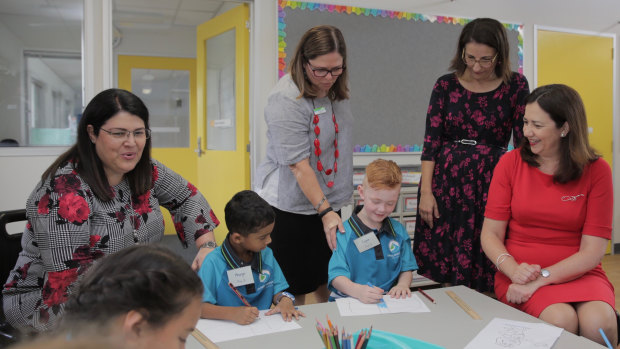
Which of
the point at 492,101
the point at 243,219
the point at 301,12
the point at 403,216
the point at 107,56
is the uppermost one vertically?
the point at 301,12

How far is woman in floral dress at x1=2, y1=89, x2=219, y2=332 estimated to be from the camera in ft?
4.74

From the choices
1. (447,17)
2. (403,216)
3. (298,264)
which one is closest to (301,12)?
(447,17)

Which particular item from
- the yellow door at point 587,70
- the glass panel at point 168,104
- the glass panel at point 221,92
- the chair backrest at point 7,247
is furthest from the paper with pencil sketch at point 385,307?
the glass panel at point 168,104

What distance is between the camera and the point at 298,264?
6.73 feet

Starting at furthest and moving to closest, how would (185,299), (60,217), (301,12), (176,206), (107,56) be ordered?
(301,12)
(107,56)
(176,206)
(60,217)
(185,299)

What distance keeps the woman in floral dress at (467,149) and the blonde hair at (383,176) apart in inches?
13.3

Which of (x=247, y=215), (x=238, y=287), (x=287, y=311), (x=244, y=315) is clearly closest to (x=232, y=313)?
(x=244, y=315)

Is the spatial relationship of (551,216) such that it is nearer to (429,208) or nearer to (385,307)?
(429,208)

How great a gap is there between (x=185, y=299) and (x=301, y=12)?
3278 millimetres

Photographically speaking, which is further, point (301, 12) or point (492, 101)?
point (301, 12)

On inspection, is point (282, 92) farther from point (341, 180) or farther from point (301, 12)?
point (301, 12)

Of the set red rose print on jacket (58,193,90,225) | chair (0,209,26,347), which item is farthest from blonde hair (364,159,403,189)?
chair (0,209,26,347)

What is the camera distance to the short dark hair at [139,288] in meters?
0.71

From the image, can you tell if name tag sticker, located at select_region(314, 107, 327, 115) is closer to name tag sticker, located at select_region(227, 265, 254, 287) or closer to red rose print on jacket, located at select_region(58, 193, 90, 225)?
name tag sticker, located at select_region(227, 265, 254, 287)
